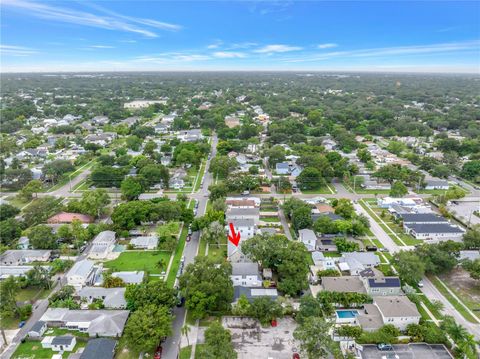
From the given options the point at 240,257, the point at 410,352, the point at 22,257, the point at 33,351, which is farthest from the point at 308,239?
the point at 22,257

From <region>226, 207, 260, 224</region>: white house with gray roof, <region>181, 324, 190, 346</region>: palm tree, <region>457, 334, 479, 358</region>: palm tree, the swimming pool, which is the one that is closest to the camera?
<region>457, 334, 479, 358</region>: palm tree

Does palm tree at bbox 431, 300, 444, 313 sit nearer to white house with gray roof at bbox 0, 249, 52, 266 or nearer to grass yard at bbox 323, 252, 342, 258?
grass yard at bbox 323, 252, 342, 258

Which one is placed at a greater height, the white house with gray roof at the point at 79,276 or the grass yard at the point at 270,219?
the white house with gray roof at the point at 79,276

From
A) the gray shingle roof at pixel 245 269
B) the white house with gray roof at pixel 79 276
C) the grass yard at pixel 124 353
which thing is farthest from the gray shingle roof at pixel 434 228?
the white house with gray roof at pixel 79 276

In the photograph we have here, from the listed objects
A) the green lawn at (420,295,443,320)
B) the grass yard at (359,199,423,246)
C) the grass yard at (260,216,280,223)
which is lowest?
the grass yard at (359,199,423,246)


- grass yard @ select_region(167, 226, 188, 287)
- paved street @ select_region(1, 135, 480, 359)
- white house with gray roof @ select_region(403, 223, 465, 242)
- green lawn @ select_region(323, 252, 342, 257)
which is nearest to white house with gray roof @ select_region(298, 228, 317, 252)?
green lawn @ select_region(323, 252, 342, 257)

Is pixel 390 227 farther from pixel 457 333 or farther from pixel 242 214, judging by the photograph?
pixel 457 333

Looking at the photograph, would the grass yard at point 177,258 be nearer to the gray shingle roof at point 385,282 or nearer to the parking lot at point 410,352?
the parking lot at point 410,352
